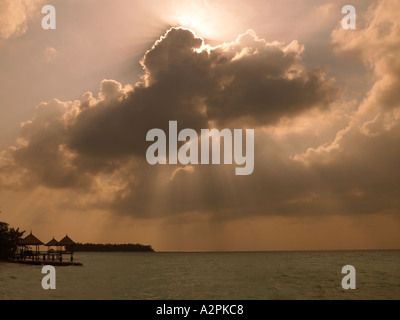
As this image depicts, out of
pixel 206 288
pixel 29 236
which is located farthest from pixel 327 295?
pixel 29 236

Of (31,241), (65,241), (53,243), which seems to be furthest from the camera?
(53,243)

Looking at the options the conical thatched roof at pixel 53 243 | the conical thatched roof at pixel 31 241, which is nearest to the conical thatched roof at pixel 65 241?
the conical thatched roof at pixel 53 243

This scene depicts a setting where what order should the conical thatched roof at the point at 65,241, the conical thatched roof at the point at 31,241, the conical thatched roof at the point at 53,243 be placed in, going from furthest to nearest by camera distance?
the conical thatched roof at the point at 53,243 → the conical thatched roof at the point at 31,241 → the conical thatched roof at the point at 65,241

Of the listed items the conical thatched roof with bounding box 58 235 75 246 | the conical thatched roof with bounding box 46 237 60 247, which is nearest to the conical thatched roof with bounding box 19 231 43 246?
the conical thatched roof with bounding box 46 237 60 247

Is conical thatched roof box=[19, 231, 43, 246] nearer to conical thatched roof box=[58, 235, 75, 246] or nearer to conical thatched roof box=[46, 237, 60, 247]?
conical thatched roof box=[46, 237, 60, 247]

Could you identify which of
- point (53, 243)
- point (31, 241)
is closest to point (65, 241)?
point (53, 243)

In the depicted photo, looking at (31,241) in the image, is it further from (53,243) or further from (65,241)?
(65,241)

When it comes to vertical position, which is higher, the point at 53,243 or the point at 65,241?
the point at 65,241

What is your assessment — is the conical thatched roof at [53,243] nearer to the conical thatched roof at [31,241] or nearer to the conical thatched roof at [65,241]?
the conical thatched roof at [31,241]

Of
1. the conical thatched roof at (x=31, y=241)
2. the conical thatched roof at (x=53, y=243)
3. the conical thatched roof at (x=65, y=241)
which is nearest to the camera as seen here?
the conical thatched roof at (x=65, y=241)

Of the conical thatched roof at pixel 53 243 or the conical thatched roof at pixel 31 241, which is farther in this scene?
the conical thatched roof at pixel 53 243

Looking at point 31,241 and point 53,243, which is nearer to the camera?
point 31,241
